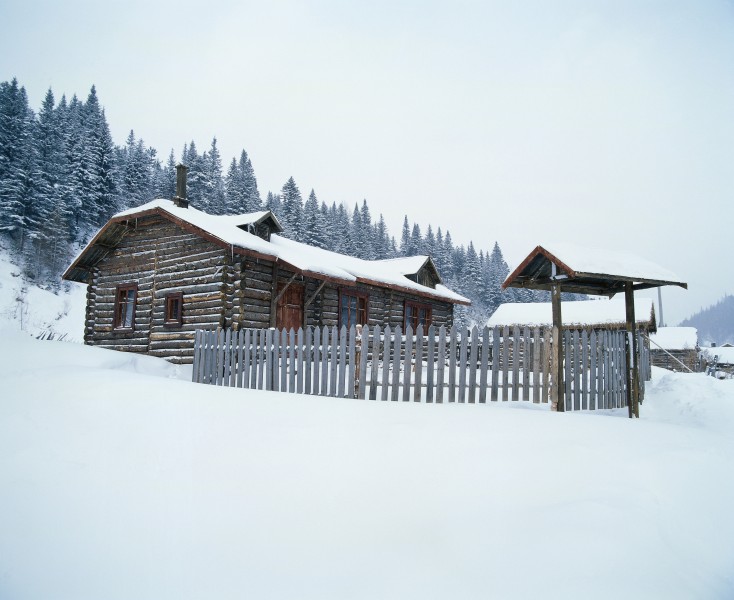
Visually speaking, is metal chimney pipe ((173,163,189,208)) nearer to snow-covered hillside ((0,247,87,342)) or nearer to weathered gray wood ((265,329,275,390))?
weathered gray wood ((265,329,275,390))

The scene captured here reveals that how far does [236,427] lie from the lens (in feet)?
17.0

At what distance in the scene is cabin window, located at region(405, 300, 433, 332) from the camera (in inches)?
963

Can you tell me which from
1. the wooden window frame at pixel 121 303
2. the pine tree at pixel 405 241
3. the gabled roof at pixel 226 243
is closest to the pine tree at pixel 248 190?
the pine tree at pixel 405 241

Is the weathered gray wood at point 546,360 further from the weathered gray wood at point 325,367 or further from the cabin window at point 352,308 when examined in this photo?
the cabin window at point 352,308

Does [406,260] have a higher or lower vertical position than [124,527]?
higher

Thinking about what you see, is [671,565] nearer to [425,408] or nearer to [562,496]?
[562,496]

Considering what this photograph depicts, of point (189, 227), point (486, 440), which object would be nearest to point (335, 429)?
point (486, 440)

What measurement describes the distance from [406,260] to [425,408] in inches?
840

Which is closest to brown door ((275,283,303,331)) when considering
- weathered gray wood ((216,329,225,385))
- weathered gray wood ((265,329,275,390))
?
weathered gray wood ((216,329,225,385))

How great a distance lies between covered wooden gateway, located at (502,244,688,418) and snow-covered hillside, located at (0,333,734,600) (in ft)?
9.52

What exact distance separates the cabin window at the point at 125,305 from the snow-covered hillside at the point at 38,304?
1740cm

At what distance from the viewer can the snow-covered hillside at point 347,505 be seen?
8.61 feet

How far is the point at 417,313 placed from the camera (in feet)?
83.1

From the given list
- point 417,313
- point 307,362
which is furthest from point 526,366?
point 417,313
